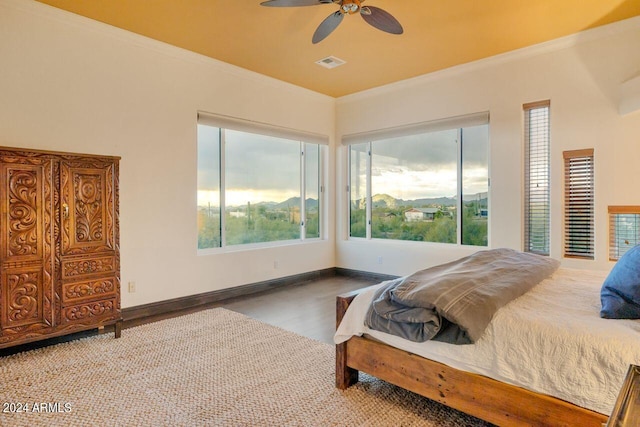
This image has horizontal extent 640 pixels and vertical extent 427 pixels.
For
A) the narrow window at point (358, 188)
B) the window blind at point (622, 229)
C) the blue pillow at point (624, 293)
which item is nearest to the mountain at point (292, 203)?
the narrow window at point (358, 188)

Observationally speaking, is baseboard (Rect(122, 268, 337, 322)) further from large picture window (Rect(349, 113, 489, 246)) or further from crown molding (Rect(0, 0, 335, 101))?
crown molding (Rect(0, 0, 335, 101))

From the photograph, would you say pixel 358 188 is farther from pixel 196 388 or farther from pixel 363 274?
pixel 196 388

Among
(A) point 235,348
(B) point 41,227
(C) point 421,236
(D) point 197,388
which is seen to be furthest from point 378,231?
(B) point 41,227

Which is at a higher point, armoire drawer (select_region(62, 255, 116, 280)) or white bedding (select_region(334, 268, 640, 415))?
armoire drawer (select_region(62, 255, 116, 280))

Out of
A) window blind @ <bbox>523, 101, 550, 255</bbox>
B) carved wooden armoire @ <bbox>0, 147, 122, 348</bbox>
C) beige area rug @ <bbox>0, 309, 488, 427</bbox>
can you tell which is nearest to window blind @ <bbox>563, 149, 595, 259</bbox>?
window blind @ <bbox>523, 101, 550, 255</bbox>

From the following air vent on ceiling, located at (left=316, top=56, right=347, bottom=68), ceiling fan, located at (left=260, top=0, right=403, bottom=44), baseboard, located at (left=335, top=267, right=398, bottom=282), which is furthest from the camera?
baseboard, located at (left=335, top=267, right=398, bottom=282)

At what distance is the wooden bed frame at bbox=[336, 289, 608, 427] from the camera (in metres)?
1.51

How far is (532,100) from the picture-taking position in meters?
3.96

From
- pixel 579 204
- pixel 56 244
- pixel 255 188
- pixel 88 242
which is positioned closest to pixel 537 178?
pixel 579 204

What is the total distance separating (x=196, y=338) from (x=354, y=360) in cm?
159

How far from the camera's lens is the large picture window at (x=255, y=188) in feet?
14.5

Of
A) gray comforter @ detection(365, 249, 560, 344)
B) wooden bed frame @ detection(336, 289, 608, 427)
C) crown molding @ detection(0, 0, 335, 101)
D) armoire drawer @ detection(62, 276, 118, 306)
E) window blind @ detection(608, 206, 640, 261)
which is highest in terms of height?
crown molding @ detection(0, 0, 335, 101)

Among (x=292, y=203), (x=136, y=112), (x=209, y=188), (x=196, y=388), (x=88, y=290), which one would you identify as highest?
(x=136, y=112)

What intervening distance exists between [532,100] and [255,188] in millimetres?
3498
